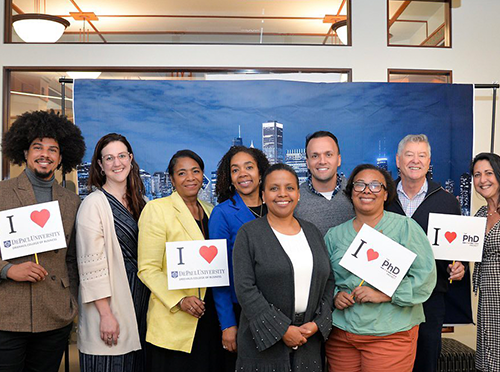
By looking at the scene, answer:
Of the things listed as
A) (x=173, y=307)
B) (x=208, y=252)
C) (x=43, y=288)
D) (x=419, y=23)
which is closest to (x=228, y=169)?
(x=208, y=252)

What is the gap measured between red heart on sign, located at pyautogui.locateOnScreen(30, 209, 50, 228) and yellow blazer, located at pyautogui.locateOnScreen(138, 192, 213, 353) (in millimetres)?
508

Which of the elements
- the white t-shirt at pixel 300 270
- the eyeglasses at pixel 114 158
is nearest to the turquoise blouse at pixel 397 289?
the white t-shirt at pixel 300 270

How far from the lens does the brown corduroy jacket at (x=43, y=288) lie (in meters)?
2.42

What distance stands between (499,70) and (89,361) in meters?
4.32

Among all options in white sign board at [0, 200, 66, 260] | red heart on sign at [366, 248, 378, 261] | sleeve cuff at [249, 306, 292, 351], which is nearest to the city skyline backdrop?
white sign board at [0, 200, 66, 260]

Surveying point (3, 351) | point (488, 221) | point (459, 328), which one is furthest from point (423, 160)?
point (3, 351)

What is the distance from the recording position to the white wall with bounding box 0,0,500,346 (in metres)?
4.13

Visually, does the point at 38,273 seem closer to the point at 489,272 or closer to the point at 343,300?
the point at 343,300

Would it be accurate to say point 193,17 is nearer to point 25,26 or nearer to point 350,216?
point 25,26

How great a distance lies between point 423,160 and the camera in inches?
122

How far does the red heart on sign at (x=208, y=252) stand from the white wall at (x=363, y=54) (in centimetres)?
225

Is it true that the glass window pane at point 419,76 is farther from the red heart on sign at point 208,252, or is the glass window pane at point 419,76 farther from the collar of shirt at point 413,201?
the red heart on sign at point 208,252

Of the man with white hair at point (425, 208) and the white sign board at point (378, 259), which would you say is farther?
the man with white hair at point (425, 208)

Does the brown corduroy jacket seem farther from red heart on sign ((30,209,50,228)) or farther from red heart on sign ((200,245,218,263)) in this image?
red heart on sign ((200,245,218,263))
